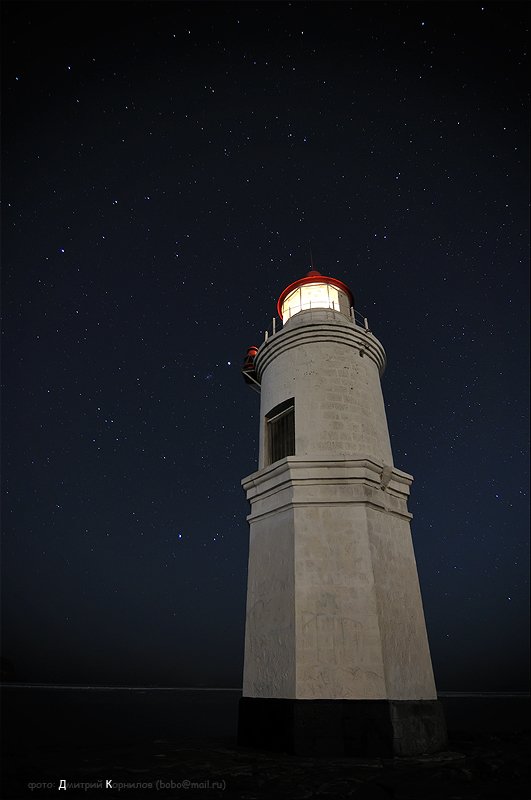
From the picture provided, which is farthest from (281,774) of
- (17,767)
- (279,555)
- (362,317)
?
(362,317)

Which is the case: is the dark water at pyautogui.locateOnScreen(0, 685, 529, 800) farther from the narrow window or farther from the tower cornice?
the tower cornice

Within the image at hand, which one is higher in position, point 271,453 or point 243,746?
point 271,453

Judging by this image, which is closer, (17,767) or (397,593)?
(17,767)

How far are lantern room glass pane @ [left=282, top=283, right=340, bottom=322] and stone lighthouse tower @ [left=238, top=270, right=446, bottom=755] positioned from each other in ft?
8.36

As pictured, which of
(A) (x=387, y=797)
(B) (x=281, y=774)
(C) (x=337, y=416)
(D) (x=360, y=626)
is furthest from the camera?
(C) (x=337, y=416)

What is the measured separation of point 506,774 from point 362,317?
1115 centimetres

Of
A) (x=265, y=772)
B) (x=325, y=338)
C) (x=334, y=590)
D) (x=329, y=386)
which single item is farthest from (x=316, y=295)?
(x=265, y=772)

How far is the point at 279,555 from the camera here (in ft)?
35.9

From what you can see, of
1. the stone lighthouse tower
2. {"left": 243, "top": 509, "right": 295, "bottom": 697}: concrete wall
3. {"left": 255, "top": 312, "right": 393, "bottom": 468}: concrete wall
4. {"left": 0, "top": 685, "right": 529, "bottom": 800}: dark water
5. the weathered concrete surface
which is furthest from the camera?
{"left": 255, "top": 312, "right": 393, "bottom": 468}: concrete wall

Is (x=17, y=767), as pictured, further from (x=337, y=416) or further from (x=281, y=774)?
(x=337, y=416)

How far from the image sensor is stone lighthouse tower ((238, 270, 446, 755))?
9.25m

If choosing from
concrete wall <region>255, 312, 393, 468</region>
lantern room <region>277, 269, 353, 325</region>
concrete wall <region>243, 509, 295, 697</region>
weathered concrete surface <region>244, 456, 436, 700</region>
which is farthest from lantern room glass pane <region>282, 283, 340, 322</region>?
concrete wall <region>243, 509, 295, 697</region>

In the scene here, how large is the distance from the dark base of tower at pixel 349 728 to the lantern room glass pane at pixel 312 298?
35.2 feet

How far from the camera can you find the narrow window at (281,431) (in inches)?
498
